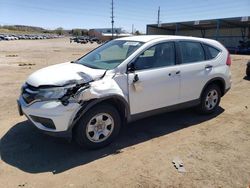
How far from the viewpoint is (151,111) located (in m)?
4.88

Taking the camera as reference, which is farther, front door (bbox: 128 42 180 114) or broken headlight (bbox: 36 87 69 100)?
front door (bbox: 128 42 180 114)

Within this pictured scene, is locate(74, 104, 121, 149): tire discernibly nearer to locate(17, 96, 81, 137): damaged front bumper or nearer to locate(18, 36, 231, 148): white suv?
locate(18, 36, 231, 148): white suv

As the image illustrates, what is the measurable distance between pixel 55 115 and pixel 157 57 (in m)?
2.16

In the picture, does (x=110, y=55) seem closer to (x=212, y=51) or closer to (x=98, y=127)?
(x=98, y=127)

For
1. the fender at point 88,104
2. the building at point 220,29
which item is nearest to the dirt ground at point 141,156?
the fender at point 88,104

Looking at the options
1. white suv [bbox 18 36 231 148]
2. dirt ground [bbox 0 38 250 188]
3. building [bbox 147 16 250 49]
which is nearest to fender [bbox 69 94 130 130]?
white suv [bbox 18 36 231 148]

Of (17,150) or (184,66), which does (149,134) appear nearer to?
(184,66)

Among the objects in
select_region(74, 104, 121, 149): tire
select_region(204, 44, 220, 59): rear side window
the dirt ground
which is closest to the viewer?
the dirt ground

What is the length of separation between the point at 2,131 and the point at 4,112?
119cm

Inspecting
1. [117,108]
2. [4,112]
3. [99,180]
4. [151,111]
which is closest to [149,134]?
[151,111]

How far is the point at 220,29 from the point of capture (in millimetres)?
50000

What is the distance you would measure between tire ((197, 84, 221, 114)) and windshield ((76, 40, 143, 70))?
195 centimetres

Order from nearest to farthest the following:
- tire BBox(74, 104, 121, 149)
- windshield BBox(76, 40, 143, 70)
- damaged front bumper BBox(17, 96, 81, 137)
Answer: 1. damaged front bumper BBox(17, 96, 81, 137)
2. tire BBox(74, 104, 121, 149)
3. windshield BBox(76, 40, 143, 70)

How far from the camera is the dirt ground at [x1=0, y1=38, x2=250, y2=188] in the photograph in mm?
3525
